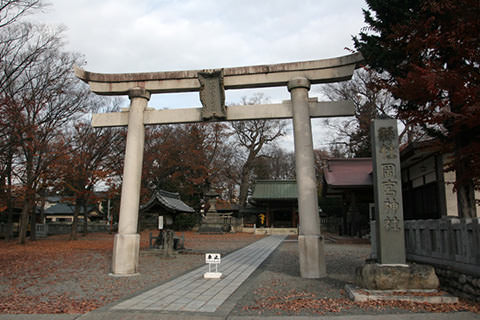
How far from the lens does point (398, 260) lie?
6.41 meters

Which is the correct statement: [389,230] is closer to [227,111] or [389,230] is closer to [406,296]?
[406,296]

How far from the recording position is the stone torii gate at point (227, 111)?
8977 mm

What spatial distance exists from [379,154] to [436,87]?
1.67 metres

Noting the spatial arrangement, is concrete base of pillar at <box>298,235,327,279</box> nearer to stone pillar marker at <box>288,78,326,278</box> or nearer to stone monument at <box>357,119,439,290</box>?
stone pillar marker at <box>288,78,326,278</box>

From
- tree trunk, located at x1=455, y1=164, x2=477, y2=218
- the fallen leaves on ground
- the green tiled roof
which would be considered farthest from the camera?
the green tiled roof

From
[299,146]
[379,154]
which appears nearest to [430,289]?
[379,154]

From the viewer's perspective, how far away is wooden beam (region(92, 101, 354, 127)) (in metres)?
9.52

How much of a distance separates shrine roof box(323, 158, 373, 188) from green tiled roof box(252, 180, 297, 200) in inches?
529

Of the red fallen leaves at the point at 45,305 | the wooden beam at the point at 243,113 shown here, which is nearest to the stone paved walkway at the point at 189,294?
the red fallen leaves at the point at 45,305

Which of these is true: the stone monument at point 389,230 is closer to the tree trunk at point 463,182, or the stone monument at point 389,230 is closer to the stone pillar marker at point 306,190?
the tree trunk at point 463,182

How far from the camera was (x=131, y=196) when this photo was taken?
32.1 ft

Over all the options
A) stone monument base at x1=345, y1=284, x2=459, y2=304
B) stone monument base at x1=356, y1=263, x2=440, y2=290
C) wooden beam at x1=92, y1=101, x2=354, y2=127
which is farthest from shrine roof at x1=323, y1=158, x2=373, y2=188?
stone monument base at x1=345, y1=284, x2=459, y2=304

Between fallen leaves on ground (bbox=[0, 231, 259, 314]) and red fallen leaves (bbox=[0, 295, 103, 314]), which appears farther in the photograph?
fallen leaves on ground (bbox=[0, 231, 259, 314])

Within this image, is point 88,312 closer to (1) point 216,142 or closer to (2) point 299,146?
(2) point 299,146
